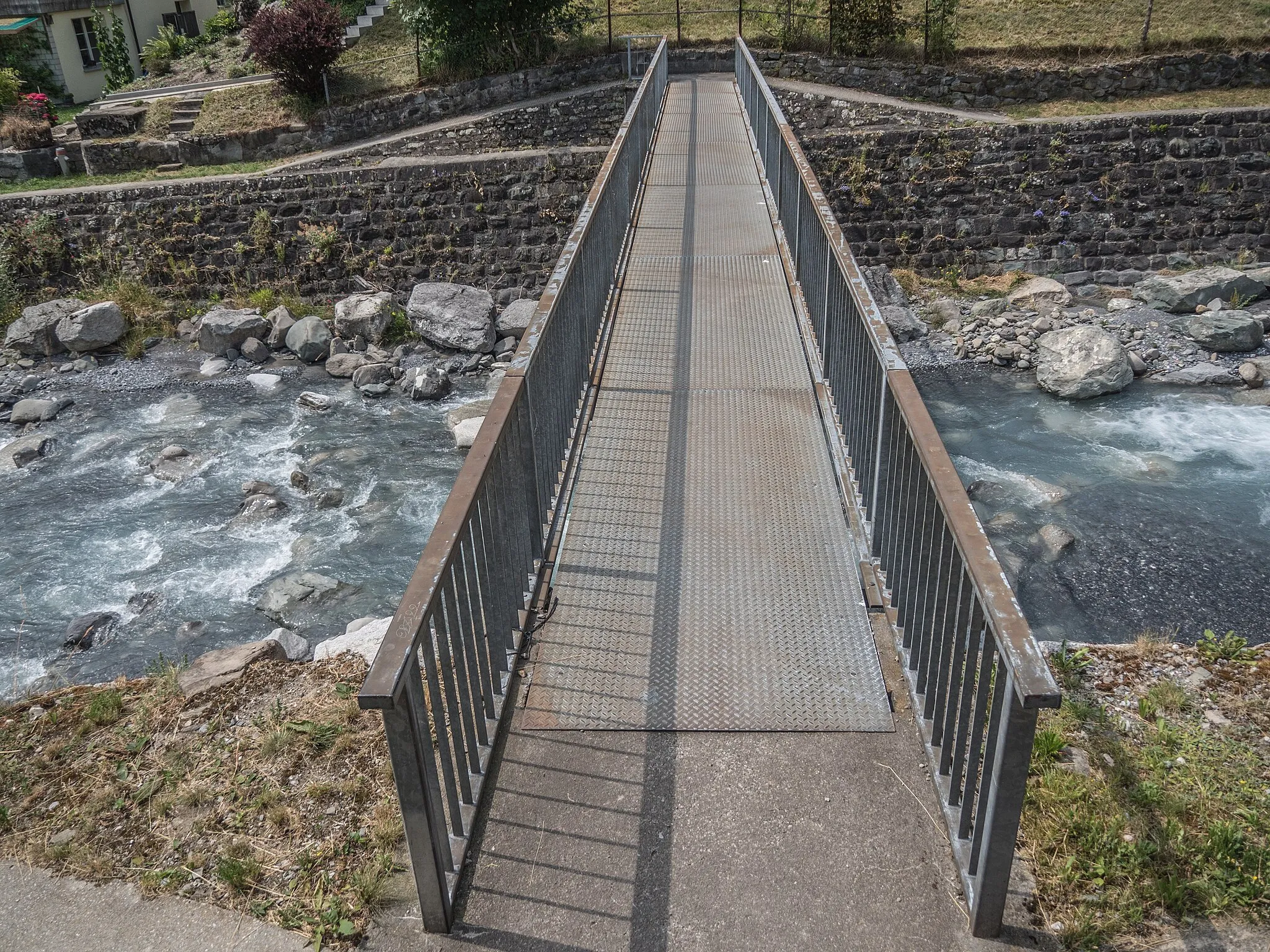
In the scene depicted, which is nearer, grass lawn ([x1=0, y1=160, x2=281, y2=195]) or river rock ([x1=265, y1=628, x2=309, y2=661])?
river rock ([x1=265, y1=628, x2=309, y2=661])

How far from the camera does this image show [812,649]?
420 cm

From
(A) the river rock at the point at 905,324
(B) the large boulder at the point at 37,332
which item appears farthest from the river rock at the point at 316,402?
(A) the river rock at the point at 905,324

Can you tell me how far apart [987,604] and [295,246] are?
58.9 ft

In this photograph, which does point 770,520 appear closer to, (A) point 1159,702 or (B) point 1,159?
(A) point 1159,702

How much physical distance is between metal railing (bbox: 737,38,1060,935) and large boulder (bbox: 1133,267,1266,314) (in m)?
13.0

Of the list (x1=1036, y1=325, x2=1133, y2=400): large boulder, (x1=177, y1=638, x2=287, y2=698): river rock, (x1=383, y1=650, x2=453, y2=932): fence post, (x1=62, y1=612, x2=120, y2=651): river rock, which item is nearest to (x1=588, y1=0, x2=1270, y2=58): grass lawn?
(x1=1036, y1=325, x2=1133, y2=400): large boulder

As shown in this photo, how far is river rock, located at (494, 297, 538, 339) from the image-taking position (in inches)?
676

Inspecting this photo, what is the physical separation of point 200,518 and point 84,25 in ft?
82.3

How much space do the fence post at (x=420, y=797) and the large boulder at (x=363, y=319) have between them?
15.1 metres

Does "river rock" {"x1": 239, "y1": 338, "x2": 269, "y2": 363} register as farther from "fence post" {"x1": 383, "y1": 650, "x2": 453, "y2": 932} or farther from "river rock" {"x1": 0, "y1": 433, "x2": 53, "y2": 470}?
"fence post" {"x1": 383, "y1": 650, "x2": 453, "y2": 932}

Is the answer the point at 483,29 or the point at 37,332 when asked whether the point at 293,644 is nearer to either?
the point at 37,332

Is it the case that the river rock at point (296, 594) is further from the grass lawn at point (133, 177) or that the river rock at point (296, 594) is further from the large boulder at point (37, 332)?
the grass lawn at point (133, 177)

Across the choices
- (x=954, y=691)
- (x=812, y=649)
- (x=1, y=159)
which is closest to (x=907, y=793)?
(x=954, y=691)

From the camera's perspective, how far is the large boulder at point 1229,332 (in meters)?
15.2
